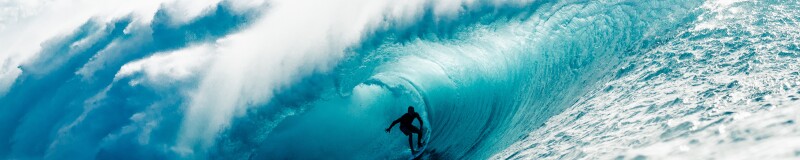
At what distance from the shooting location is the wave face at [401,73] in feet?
18.1

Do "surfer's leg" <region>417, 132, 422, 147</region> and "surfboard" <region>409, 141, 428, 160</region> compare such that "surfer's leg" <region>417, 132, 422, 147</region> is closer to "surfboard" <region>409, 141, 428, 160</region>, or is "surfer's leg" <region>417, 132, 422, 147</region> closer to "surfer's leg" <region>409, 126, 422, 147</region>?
Result: "surfer's leg" <region>409, 126, 422, 147</region>

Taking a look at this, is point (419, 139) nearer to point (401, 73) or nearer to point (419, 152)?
point (419, 152)

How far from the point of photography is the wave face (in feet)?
18.1

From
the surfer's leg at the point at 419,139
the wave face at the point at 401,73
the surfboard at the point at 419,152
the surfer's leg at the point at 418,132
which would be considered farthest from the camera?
the surfboard at the point at 419,152

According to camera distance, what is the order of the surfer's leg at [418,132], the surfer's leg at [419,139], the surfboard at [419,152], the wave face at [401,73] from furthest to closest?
the surfboard at [419,152]
the surfer's leg at [419,139]
the surfer's leg at [418,132]
the wave face at [401,73]

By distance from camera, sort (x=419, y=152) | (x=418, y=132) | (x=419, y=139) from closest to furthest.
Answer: (x=418, y=132) → (x=419, y=139) → (x=419, y=152)

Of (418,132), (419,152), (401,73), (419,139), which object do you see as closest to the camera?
(418,132)

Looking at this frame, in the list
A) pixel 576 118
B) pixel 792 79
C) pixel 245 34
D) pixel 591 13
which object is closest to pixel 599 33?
pixel 591 13

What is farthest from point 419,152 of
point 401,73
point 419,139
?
point 401,73

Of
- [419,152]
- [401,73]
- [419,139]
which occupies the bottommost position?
[419,152]

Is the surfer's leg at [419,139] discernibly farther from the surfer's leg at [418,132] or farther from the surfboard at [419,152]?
the surfboard at [419,152]

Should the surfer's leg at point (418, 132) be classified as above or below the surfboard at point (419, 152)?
above

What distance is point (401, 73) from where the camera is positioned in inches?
482

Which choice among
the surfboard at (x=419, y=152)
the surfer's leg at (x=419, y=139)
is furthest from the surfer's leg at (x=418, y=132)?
the surfboard at (x=419, y=152)
